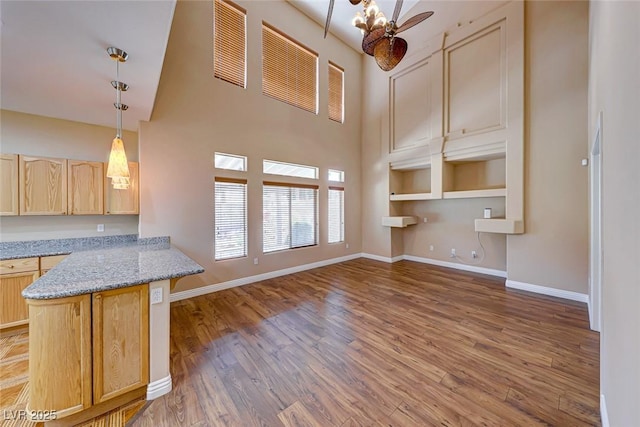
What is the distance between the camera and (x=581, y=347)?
242 centimetres

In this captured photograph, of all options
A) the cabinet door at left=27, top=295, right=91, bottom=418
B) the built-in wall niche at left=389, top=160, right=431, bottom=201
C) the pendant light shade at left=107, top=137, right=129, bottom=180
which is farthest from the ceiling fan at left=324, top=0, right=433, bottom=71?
the built-in wall niche at left=389, top=160, right=431, bottom=201

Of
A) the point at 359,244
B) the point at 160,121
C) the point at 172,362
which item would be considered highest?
the point at 160,121

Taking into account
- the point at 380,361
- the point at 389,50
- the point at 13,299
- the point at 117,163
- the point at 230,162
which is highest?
the point at 389,50

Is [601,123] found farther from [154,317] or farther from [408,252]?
[408,252]

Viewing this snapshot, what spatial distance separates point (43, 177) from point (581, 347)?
653 cm

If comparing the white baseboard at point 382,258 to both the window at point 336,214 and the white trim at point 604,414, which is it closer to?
the window at point 336,214

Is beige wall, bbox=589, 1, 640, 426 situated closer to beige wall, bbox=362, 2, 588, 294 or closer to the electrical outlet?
the electrical outlet

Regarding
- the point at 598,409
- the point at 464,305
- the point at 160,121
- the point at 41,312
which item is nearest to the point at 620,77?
the point at 598,409

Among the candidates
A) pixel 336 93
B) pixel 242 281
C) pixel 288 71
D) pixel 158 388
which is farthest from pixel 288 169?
pixel 158 388

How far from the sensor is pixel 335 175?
20.3 ft

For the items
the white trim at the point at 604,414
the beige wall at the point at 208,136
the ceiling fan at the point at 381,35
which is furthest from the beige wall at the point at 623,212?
the beige wall at the point at 208,136

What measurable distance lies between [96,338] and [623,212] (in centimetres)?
321

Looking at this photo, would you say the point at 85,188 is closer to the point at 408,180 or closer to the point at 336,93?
the point at 336,93

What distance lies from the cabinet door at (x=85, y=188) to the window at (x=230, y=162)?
1.57m
